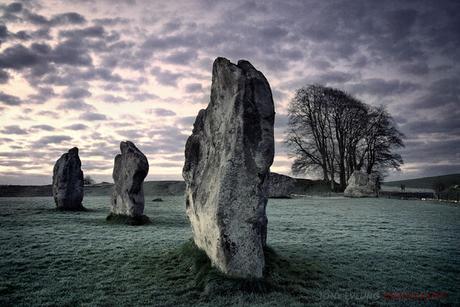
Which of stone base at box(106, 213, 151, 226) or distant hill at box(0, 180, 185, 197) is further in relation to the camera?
distant hill at box(0, 180, 185, 197)

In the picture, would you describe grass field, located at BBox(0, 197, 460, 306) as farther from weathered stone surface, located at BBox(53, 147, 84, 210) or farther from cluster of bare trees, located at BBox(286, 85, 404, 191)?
cluster of bare trees, located at BBox(286, 85, 404, 191)

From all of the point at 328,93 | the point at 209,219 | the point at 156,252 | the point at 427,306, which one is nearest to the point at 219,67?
the point at 209,219

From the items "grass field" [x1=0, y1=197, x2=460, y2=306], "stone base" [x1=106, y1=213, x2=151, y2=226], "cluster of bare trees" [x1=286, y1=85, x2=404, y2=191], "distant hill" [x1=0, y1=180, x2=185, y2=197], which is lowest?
"grass field" [x1=0, y1=197, x2=460, y2=306]

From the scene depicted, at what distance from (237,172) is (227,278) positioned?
1.66 metres

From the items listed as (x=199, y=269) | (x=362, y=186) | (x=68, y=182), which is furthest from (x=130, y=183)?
(x=362, y=186)

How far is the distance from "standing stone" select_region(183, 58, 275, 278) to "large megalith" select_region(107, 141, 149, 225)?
7.31 m

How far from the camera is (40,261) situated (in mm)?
6852

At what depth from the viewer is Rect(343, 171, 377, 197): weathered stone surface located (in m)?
29.4

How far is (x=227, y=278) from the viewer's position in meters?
5.13

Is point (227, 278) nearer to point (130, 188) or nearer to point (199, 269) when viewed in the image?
point (199, 269)

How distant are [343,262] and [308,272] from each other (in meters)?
1.36

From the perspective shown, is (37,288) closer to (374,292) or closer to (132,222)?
(374,292)

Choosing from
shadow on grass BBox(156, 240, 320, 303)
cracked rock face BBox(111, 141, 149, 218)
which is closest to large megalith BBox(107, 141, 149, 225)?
cracked rock face BBox(111, 141, 149, 218)

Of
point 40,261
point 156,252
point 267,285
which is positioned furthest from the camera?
point 156,252
